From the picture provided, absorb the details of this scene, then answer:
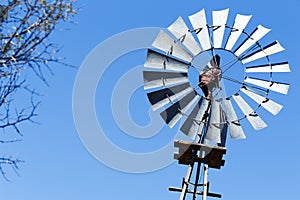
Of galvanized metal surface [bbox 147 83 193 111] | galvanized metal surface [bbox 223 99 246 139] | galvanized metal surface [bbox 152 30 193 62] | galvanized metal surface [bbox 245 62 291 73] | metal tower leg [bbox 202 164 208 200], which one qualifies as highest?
galvanized metal surface [bbox 152 30 193 62]

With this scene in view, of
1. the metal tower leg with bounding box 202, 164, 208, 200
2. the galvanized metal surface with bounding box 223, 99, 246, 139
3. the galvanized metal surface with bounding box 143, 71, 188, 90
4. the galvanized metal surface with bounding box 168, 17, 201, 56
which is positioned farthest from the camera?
the galvanized metal surface with bounding box 168, 17, 201, 56

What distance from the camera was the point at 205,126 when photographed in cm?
592

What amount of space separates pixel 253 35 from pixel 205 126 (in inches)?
55.2

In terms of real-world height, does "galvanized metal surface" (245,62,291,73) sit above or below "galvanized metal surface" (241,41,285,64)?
below

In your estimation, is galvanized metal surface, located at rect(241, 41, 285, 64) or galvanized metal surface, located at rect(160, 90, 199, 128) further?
galvanized metal surface, located at rect(241, 41, 285, 64)

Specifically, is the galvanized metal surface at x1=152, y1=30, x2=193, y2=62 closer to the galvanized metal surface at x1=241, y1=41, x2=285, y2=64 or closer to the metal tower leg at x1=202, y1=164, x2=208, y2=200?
the galvanized metal surface at x1=241, y1=41, x2=285, y2=64

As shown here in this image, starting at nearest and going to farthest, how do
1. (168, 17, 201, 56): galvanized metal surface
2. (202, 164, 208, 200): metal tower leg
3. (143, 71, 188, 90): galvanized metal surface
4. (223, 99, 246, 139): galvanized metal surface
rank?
(202, 164, 208, 200): metal tower leg
(223, 99, 246, 139): galvanized metal surface
(143, 71, 188, 90): galvanized metal surface
(168, 17, 201, 56): galvanized metal surface

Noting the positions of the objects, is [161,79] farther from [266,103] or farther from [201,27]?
[266,103]

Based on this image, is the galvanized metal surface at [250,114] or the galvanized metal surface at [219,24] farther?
the galvanized metal surface at [219,24]

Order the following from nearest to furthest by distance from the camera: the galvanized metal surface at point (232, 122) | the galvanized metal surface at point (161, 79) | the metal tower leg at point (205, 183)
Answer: the metal tower leg at point (205, 183), the galvanized metal surface at point (232, 122), the galvanized metal surface at point (161, 79)

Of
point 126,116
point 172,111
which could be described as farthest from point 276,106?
point 126,116

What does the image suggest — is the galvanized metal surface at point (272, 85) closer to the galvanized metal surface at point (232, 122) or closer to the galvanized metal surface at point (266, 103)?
the galvanized metal surface at point (266, 103)

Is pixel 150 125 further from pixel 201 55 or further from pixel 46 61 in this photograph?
pixel 46 61

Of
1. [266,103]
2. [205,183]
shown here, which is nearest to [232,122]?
[266,103]
